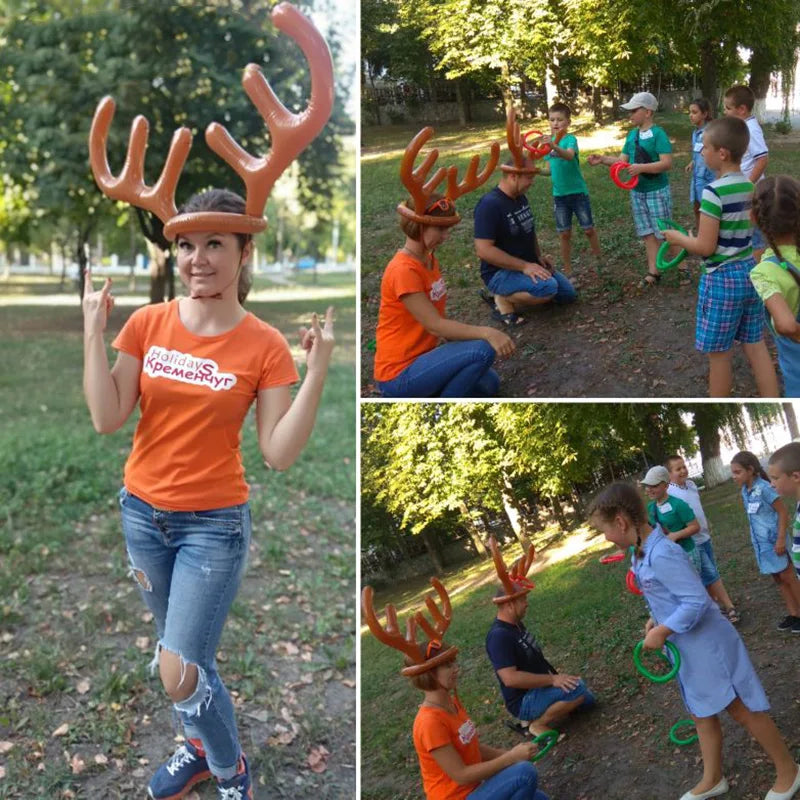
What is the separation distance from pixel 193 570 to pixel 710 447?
90.3 inches

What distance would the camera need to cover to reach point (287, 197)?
17.9 m

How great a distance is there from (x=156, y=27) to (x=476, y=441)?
31.1 feet

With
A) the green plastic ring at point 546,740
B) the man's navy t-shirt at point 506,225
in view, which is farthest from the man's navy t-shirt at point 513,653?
the man's navy t-shirt at point 506,225

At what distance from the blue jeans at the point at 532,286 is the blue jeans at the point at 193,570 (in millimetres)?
1763

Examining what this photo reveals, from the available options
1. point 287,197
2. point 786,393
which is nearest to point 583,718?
point 786,393

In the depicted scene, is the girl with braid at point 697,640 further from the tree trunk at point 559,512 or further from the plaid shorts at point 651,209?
the plaid shorts at point 651,209

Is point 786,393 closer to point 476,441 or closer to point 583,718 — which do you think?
point 476,441

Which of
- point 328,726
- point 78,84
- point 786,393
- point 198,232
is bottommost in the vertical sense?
point 328,726

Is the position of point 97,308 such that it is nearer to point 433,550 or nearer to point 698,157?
point 433,550

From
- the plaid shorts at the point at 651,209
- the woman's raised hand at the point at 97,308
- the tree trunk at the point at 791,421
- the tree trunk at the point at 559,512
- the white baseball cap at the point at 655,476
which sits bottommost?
the tree trunk at the point at 559,512

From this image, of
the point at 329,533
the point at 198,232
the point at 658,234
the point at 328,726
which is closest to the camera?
the point at 198,232

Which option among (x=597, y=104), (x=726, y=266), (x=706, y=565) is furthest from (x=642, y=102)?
(x=706, y=565)

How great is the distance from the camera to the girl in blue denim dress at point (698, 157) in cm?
351

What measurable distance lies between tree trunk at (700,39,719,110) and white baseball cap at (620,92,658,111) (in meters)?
0.19
